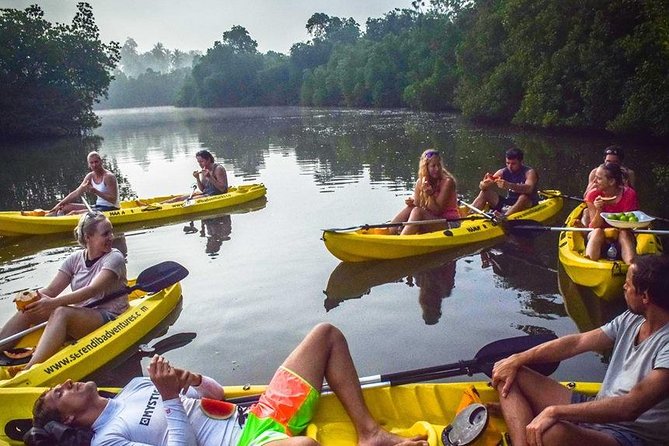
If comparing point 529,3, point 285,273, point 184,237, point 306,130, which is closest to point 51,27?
point 306,130

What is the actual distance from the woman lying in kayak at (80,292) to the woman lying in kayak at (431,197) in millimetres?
3911

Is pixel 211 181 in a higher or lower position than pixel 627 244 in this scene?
higher

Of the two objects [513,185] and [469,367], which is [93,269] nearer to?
[469,367]

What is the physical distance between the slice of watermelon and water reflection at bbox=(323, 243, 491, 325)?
3.01 meters

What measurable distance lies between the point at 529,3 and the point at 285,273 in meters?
19.4

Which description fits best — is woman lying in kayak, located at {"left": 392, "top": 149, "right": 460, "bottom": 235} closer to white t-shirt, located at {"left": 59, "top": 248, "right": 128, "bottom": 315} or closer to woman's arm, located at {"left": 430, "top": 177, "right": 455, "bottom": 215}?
woman's arm, located at {"left": 430, "top": 177, "right": 455, "bottom": 215}

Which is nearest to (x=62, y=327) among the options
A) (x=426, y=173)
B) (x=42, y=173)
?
(x=426, y=173)

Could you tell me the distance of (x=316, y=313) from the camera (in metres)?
5.82

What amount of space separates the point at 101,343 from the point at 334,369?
2.58 m

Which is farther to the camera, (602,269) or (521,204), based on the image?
(521,204)

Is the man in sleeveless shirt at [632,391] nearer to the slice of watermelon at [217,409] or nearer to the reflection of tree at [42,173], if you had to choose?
the slice of watermelon at [217,409]

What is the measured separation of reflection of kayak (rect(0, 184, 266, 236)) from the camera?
921 cm

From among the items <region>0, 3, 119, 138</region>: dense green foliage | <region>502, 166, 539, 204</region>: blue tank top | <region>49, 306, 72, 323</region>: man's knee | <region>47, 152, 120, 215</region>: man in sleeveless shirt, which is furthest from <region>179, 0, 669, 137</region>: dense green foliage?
<region>0, 3, 119, 138</region>: dense green foliage

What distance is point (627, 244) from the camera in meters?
5.27
